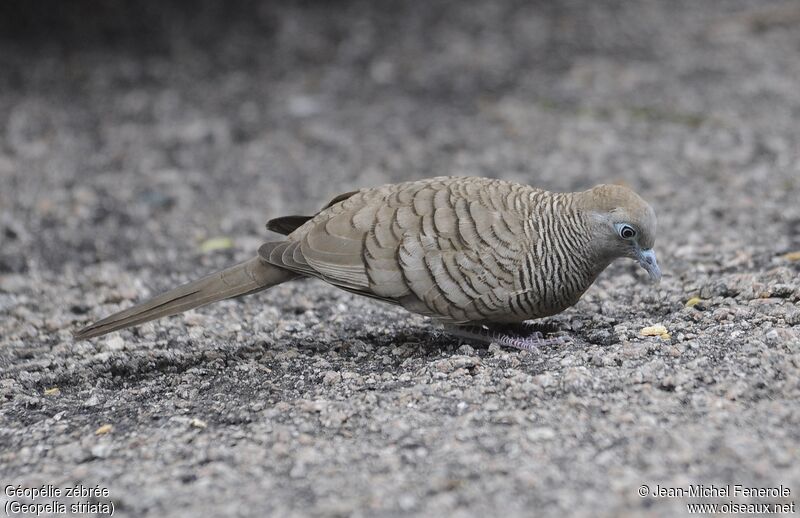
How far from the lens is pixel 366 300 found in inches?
219

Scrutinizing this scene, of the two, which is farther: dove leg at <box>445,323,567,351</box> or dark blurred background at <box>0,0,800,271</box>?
dark blurred background at <box>0,0,800,271</box>

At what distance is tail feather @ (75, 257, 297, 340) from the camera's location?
441cm

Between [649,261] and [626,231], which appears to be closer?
[626,231]

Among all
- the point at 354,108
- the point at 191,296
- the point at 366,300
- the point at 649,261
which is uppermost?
the point at 354,108

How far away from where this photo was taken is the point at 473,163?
303 inches

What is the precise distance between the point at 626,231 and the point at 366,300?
191 cm

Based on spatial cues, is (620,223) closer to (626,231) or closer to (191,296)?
(626,231)

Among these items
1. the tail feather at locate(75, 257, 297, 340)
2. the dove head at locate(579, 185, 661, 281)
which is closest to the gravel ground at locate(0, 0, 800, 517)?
the tail feather at locate(75, 257, 297, 340)

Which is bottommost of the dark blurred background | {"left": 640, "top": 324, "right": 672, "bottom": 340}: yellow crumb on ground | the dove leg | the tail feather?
{"left": 640, "top": 324, "right": 672, "bottom": 340}: yellow crumb on ground

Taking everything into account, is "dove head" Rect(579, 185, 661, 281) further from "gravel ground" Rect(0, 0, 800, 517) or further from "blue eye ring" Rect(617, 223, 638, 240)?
"gravel ground" Rect(0, 0, 800, 517)

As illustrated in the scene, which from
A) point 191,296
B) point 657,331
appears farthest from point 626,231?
point 191,296

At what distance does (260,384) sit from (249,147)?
4.23m

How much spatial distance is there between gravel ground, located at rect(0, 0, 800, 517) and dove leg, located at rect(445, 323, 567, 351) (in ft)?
0.26

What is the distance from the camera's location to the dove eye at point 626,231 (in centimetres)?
409
